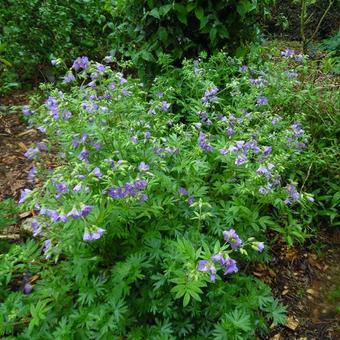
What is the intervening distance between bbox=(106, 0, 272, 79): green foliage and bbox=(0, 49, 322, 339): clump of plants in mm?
1221

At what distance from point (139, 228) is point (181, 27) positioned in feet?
7.92

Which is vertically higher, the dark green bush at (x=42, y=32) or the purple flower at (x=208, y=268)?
the purple flower at (x=208, y=268)

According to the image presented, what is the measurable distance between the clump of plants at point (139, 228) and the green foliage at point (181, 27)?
122 centimetres

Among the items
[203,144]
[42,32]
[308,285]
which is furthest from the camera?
[42,32]

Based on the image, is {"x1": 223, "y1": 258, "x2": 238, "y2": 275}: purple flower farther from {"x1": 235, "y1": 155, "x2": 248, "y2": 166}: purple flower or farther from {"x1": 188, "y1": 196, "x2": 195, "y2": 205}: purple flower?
{"x1": 235, "y1": 155, "x2": 248, "y2": 166}: purple flower

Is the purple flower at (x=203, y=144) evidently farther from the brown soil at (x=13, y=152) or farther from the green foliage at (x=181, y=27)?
the brown soil at (x=13, y=152)

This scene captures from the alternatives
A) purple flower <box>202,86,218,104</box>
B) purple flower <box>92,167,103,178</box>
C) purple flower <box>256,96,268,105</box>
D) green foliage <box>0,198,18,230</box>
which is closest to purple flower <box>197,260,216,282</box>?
purple flower <box>92,167,103,178</box>

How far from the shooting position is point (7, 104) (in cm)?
502

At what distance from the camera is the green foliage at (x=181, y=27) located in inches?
151

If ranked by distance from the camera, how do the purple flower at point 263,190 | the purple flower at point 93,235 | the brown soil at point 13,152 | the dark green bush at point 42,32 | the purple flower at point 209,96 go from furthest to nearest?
the dark green bush at point 42,32 → the brown soil at point 13,152 → the purple flower at point 209,96 → the purple flower at point 263,190 → the purple flower at point 93,235

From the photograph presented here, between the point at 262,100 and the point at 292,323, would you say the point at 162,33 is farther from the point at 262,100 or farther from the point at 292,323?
the point at 292,323

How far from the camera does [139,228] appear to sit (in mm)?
2438

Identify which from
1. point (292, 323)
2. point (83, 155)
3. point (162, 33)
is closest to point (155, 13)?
point (162, 33)

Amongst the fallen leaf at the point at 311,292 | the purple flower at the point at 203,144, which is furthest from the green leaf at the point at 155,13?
the fallen leaf at the point at 311,292
